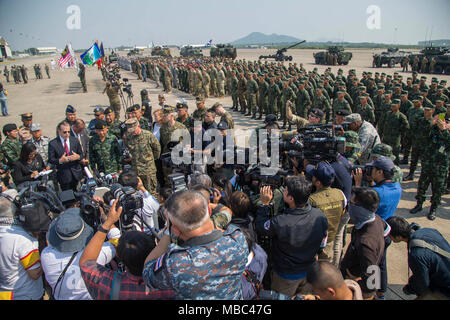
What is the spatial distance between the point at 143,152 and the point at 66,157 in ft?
4.47

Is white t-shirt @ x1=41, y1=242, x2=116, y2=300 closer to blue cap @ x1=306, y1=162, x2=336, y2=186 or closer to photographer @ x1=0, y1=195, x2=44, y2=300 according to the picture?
photographer @ x1=0, y1=195, x2=44, y2=300

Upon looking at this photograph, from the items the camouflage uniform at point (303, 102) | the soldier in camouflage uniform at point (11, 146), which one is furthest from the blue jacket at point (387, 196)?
the camouflage uniform at point (303, 102)

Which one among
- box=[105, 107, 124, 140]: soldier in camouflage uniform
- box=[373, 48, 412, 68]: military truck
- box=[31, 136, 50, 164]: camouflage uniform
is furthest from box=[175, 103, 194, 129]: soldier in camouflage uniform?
box=[373, 48, 412, 68]: military truck

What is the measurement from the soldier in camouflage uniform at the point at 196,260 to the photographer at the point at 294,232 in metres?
0.83

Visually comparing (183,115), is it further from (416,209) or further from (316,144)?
(416,209)

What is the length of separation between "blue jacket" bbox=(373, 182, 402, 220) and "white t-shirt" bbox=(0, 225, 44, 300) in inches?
137

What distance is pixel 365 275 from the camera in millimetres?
2336

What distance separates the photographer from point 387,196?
2.99 meters

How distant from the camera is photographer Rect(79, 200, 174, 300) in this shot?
1673mm

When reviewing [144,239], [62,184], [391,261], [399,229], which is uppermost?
[144,239]

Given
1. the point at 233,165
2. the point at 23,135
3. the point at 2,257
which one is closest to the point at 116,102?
the point at 23,135

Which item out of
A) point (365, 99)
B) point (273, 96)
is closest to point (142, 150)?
point (365, 99)

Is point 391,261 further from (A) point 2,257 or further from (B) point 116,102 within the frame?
(B) point 116,102

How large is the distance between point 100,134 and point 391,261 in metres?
5.10
